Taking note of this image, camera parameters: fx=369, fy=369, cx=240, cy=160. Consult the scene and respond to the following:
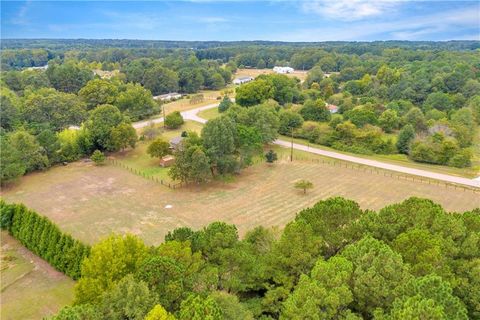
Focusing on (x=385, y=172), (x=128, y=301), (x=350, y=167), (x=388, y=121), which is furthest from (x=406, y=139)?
(x=128, y=301)

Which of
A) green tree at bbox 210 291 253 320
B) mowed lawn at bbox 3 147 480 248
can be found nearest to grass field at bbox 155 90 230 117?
mowed lawn at bbox 3 147 480 248

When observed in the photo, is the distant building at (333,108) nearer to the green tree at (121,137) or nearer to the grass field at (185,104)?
the grass field at (185,104)

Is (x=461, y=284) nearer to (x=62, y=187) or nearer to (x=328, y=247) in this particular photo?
(x=328, y=247)

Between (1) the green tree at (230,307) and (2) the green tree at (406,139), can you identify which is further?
(2) the green tree at (406,139)

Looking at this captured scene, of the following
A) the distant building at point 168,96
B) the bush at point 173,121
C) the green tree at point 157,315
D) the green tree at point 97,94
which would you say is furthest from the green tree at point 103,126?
the green tree at point 157,315

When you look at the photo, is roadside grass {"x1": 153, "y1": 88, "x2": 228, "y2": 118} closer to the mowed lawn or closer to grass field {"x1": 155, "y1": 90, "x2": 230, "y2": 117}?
grass field {"x1": 155, "y1": 90, "x2": 230, "y2": 117}

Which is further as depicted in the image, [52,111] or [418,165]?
[52,111]

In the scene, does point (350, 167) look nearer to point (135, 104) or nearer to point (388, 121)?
point (388, 121)
